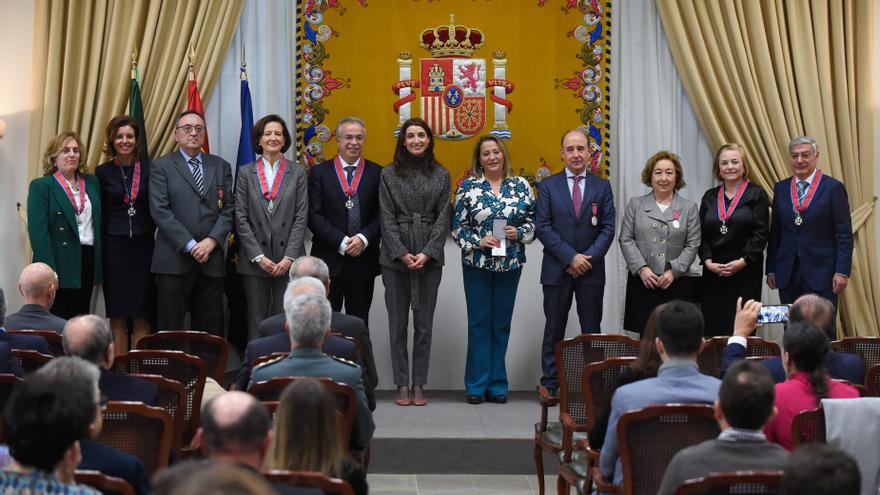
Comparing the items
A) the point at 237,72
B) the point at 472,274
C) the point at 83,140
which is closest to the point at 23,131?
the point at 83,140

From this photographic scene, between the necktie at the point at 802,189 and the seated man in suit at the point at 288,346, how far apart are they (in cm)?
384

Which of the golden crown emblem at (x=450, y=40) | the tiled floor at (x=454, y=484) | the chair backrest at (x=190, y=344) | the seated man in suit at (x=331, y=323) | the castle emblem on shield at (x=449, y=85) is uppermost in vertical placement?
the golden crown emblem at (x=450, y=40)

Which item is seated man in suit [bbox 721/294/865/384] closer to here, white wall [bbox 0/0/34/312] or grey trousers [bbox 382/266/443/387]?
grey trousers [bbox 382/266/443/387]

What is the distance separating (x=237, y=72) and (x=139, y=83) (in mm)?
681

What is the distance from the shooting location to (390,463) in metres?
6.09

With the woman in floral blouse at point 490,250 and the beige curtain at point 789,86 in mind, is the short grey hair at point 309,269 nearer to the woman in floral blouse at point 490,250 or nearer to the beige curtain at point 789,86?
the woman in floral blouse at point 490,250

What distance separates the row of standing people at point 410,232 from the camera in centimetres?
703

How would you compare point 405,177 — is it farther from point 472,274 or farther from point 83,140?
point 83,140

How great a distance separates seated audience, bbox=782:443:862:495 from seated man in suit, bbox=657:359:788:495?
1.94 feet

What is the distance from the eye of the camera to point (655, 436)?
3498 mm

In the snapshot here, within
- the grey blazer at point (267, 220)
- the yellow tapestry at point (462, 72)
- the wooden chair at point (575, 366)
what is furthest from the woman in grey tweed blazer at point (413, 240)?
the wooden chair at point (575, 366)

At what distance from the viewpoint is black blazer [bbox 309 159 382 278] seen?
7094mm

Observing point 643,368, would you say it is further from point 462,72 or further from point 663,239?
point 462,72

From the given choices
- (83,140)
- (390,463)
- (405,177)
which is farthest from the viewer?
(83,140)
